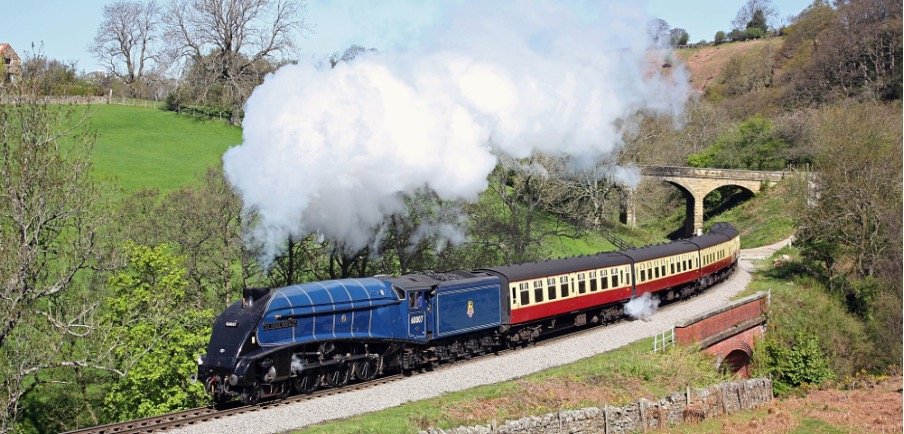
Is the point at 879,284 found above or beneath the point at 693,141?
beneath

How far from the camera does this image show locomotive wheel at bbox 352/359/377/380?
873 inches

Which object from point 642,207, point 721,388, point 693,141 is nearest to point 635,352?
point 721,388

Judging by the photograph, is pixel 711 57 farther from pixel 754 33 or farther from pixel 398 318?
pixel 398 318

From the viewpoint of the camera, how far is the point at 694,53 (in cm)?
15025

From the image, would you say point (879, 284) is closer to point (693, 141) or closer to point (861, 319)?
point (861, 319)

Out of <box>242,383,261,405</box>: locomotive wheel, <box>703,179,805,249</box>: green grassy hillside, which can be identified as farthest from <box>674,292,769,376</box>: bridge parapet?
<box>703,179,805,249</box>: green grassy hillside

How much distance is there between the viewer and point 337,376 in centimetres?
2167

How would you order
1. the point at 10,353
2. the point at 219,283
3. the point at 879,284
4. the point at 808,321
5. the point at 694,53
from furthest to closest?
the point at 694,53 → the point at 879,284 → the point at 808,321 → the point at 219,283 → the point at 10,353

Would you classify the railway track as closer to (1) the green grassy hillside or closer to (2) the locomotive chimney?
(2) the locomotive chimney

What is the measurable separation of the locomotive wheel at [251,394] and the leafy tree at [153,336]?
8334mm

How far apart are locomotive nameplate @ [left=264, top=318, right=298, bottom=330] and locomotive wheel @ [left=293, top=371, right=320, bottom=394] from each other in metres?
1.35

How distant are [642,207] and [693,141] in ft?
71.1

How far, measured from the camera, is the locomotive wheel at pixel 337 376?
21.4 m

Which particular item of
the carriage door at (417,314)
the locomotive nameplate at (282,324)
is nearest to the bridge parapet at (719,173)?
the carriage door at (417,314)
